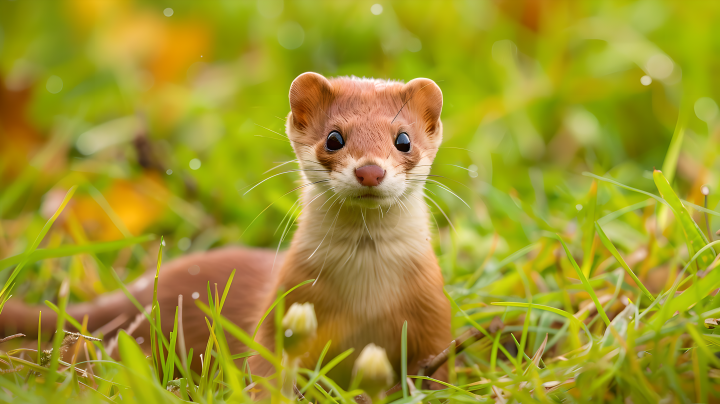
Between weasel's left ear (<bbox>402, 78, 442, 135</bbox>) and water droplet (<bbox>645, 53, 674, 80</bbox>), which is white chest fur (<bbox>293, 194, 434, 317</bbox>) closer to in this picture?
weasel's left ear (<bbox>402, 78, 442, 135</bbox>)

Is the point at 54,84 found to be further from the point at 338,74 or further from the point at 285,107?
the point at 338,74

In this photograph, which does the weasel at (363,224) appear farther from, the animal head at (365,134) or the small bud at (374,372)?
the small bud at (374,372)

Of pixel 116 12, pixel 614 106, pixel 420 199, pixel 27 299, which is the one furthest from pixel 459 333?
pixel 116 12

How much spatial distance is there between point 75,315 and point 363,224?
57.1 inches

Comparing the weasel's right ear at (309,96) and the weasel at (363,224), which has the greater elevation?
the weasel's right ear at (309,96)

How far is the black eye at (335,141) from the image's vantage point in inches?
78.5

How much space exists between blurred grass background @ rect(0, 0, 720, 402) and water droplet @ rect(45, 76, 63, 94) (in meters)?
0.02

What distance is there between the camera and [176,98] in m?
4.82

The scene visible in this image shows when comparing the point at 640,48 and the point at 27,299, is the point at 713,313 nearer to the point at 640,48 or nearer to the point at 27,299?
the point at 27,299

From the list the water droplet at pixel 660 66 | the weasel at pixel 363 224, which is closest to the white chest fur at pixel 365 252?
the weasel at pixel 363 224

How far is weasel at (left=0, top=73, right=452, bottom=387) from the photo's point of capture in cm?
194

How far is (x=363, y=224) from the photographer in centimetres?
212

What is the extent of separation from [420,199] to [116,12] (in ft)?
15.2

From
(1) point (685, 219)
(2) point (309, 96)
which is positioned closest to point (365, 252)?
(2) point (309, 96)
